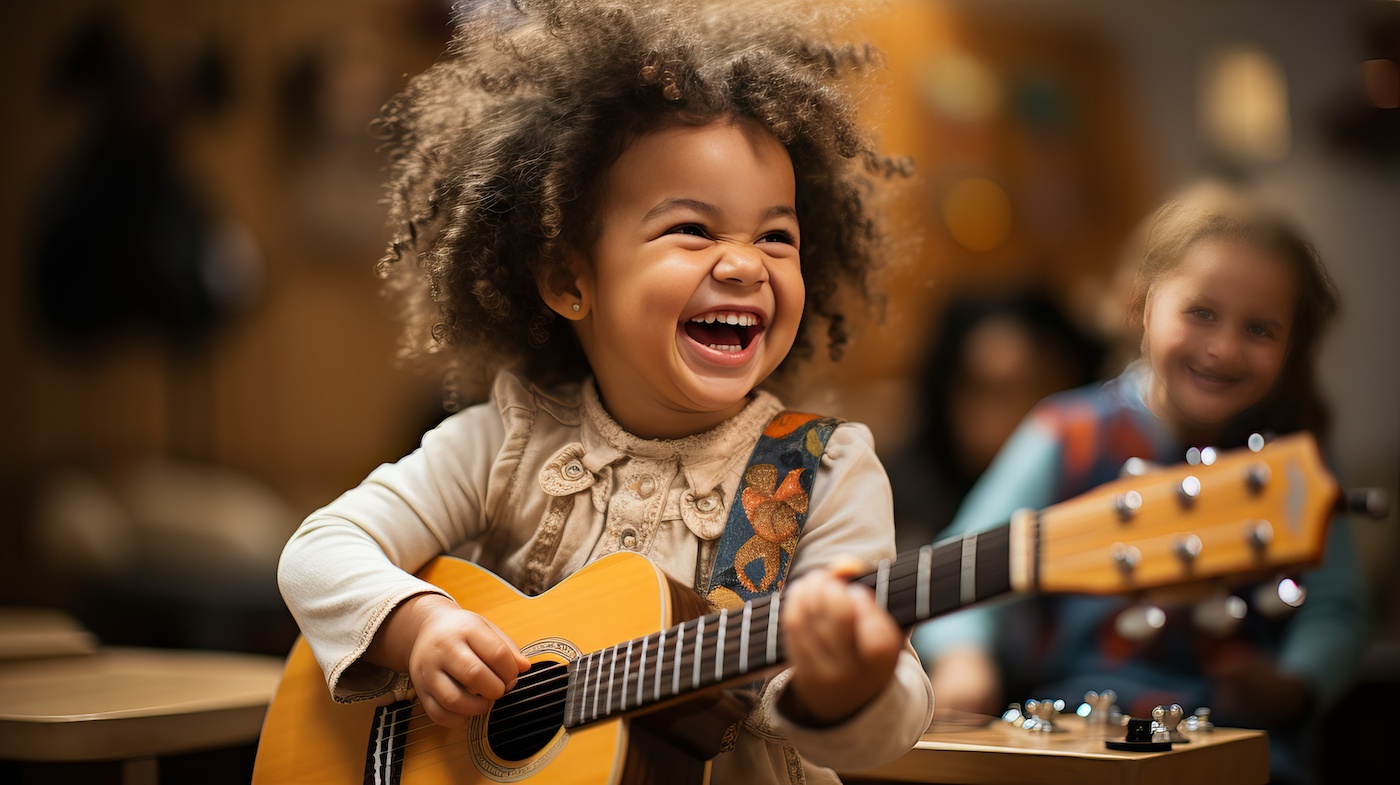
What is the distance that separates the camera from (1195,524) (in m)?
0.61

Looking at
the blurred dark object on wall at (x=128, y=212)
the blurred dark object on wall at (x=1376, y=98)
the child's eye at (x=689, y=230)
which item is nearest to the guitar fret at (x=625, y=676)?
the child's eye at (x=689, y=230)

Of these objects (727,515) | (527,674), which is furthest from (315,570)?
(727,515)

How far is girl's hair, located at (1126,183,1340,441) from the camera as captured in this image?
34.6 inches

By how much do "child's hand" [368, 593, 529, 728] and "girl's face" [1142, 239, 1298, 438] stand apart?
0.54 metres

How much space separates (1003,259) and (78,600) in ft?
7.03

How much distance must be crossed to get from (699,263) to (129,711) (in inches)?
27.8

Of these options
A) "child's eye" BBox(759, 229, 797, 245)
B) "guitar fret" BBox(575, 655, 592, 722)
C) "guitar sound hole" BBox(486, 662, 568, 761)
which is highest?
"child's eye" BBox(759, 229, 797, 245)

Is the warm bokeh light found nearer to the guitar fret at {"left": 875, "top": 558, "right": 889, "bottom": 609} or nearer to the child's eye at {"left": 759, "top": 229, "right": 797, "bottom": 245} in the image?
the child's eye at {"left": 759, "top": 229, "right": 797, "bottom": 245}

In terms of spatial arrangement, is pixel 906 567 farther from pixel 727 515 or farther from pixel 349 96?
pixel 349 96

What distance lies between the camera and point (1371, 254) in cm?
110

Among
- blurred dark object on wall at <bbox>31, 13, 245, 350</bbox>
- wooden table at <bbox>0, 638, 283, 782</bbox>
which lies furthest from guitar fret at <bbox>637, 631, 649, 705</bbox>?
Answer: blurred dark object on wall at <bbox>31, 13, 245, 350</bbox>

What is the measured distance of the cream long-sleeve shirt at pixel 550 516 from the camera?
931 millimetres

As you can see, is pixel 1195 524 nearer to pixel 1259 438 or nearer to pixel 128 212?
pixel 1259 438

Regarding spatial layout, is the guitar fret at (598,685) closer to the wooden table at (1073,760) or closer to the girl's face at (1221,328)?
the wooden table at (1073,760)
